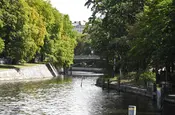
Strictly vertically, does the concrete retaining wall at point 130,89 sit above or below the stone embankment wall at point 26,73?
below

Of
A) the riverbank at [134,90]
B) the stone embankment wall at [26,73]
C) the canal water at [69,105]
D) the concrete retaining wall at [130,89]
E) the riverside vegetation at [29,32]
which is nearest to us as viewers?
the canal water at [69,105]

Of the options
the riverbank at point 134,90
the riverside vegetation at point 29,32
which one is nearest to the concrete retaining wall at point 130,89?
the riverbank at point 134,90

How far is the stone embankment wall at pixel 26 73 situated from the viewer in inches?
2807

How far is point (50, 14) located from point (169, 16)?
67585mm

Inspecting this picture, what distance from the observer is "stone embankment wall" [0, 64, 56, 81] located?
71.3 m

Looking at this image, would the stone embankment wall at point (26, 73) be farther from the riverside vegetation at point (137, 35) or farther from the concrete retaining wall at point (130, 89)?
the concrete retaining wall at point (130, 89)

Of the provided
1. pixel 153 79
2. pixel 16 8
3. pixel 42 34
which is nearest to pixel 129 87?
pixel 153 79

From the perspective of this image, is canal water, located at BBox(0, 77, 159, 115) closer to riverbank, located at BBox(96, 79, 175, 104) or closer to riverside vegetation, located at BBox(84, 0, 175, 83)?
riverbank, located at BBox(96, 79, 175, 104)

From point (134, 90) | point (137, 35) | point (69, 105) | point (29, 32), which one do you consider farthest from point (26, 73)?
point (69, 105)

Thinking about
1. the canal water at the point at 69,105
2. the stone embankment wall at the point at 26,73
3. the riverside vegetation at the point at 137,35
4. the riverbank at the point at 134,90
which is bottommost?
the canal water at the point at 69,105

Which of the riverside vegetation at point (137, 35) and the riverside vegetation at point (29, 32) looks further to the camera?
the riverside vegetation at point (29, 32)

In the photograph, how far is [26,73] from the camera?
80062mm

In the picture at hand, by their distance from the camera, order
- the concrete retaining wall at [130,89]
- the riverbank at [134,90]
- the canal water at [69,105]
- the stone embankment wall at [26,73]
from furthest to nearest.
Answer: the stone embankment wall at [26,73] → the concrete retaining wall at [130,89] → the riverbank at [134,90] → the canal water at [69,105]

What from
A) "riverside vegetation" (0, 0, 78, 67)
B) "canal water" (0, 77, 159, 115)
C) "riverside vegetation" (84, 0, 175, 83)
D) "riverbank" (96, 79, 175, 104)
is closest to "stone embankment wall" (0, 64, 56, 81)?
"riverside vegetation" (0, 0, 78, 67)
